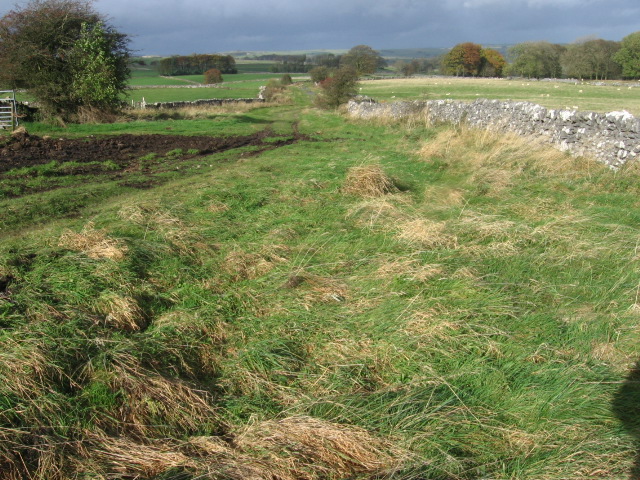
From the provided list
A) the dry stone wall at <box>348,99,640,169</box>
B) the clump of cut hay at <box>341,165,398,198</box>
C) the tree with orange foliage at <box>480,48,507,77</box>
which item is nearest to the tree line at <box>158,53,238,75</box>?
the tree with orange foliage at <box>480,48,507,77</box>

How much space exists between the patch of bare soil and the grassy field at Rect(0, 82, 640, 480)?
5.71 metres

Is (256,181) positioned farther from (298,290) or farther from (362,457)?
(362,457)

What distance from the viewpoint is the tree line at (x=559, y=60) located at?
6919 centimetres

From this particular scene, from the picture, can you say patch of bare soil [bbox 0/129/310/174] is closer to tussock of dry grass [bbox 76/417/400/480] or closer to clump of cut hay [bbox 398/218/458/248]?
clump of cut hay [bbox 398/218/458/248]

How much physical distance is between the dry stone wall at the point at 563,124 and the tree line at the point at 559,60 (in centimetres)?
6507

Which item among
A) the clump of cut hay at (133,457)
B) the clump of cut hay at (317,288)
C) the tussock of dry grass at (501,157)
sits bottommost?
the clump of cut hay at (133,457)

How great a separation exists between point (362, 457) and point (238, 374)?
1506 millimetres

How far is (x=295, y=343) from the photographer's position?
4.74m

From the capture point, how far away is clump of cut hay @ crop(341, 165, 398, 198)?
9.66m

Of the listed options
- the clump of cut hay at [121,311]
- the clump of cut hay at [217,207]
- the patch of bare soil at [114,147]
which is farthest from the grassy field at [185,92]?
the clump of cut hay at [121,311]

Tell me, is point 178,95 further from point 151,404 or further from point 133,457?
point 133,457

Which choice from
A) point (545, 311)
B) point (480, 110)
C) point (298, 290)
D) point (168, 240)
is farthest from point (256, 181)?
point (480, 110)

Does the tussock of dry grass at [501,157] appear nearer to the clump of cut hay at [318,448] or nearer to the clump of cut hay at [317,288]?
the clump of cut hay at [317,288]

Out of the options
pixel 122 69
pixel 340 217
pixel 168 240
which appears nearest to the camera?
pixel 168 240
